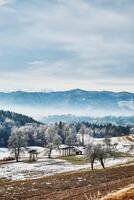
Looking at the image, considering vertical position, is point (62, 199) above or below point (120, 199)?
below

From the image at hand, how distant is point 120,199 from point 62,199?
34179mm

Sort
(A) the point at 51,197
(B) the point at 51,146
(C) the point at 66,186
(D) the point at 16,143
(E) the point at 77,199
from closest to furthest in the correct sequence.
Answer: (E) the point at 77,199 < (A) the point at 51,197 < (C) the point at 66,186 < (D) the point at 16,143 < (B) the point at 51,146

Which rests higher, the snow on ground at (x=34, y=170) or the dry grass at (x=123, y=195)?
the dry grass at (x=123, y=195)

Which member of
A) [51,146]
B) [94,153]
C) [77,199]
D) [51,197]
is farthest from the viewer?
[51,146]

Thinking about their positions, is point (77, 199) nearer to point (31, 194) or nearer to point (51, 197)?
point (51, 197)

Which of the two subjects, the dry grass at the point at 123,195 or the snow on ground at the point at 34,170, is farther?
the snow on ground at the point at 34,170

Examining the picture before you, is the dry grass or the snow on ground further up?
the dry grass

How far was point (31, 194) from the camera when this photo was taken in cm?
5356

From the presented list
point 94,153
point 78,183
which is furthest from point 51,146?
point 78,183

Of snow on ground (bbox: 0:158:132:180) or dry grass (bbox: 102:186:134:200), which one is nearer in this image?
dry grass (bbox: 102:186:134:200)

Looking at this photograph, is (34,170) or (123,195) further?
(34,170)

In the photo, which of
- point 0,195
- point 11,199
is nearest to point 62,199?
point 11,199

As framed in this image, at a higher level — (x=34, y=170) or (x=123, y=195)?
(x=123, y=195)

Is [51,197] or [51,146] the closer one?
[51,197]
